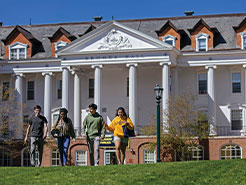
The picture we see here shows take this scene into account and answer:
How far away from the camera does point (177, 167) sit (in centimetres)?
2111

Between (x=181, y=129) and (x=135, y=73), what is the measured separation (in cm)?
650

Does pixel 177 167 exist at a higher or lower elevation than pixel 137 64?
lower

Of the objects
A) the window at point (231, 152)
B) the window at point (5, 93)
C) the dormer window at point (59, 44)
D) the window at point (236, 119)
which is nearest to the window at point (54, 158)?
→ the window at point (5, 93)

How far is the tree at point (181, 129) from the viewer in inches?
1927

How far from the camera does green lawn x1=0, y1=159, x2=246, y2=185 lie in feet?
61.4

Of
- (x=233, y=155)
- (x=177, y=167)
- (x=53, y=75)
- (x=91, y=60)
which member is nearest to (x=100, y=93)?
(x=91, y=60)

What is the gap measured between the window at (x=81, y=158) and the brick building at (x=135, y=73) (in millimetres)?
82

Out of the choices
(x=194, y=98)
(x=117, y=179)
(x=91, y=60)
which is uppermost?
(x=91, y=60)

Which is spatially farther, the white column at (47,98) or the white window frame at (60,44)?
the white window frame at (60,44)

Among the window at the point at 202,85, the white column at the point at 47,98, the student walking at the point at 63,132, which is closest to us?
the student walking at the point at 63,132

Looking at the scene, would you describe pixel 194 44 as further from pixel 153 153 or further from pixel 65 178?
pixel 65 178

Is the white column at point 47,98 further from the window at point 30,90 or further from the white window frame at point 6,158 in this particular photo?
the white window frame at point 6,158

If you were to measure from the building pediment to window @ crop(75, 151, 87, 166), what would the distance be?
27.3ft

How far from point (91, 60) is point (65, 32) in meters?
5.59
